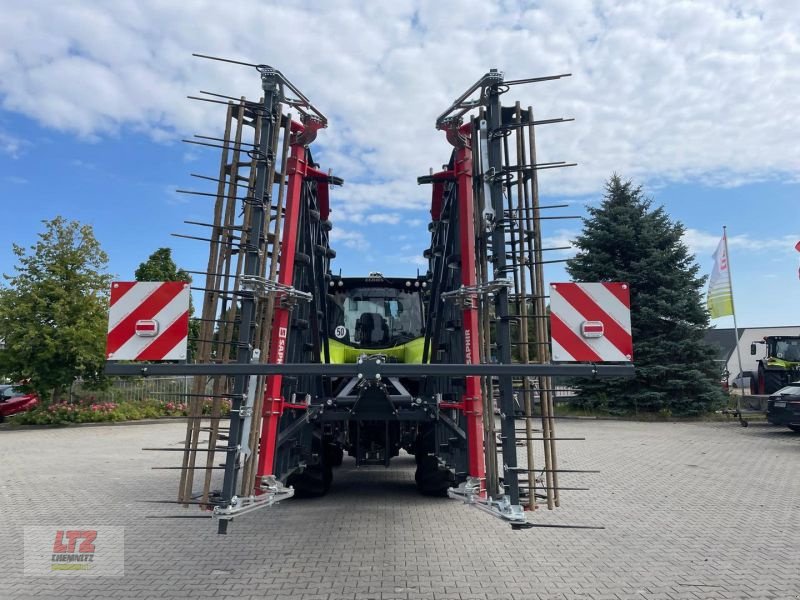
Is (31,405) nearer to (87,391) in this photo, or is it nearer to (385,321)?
(87,391)

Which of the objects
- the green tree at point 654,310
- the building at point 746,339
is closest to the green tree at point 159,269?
the green tree at point 654,310

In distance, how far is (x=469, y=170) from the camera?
203 inches

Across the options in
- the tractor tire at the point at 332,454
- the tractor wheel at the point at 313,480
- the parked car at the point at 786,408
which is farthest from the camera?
the parked car at the point at 786,408

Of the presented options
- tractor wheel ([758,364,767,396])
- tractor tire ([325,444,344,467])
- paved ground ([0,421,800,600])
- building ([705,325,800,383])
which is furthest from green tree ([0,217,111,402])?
building ([705,325,800,383])

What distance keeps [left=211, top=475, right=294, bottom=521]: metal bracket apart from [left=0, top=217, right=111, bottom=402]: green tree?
14973mm

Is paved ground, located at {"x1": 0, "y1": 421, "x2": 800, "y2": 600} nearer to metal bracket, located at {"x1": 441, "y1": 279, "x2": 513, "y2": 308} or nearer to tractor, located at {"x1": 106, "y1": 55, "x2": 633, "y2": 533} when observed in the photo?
tractor, located at {"x1": 106, "y1": 55, "x2": 633, "y2": 533}

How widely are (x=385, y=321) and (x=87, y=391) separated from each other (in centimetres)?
1494

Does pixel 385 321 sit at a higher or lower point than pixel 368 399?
higher

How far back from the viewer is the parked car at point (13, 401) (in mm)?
18922

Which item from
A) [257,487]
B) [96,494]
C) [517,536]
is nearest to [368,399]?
[257,487]

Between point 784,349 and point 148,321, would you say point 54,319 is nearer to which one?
point 148,321

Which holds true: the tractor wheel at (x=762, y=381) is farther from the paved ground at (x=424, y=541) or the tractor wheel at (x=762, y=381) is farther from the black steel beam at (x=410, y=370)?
the black steel beam at (x=410, y=370)

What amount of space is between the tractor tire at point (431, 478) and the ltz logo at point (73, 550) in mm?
3666

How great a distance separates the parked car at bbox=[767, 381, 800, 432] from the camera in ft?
44.4
